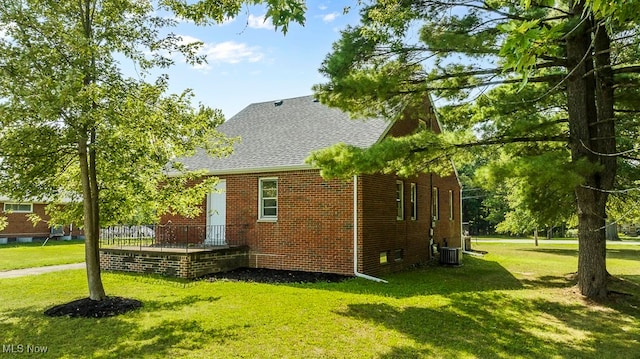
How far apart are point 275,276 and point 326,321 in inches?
197

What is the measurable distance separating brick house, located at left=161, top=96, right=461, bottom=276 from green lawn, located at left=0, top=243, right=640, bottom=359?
71.3 inches

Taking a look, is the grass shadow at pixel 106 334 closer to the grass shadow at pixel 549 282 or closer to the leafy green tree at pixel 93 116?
the leafy green tree at pixel 93 116

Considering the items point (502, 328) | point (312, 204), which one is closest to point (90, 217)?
point (312, 204)

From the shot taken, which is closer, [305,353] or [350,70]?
[305,353]

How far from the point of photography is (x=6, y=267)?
46.9ft

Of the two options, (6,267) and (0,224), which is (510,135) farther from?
(6,267)

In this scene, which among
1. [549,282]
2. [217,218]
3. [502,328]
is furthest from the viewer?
[217,218]

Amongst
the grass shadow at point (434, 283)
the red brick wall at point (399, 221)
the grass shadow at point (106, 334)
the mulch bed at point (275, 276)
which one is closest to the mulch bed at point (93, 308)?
the grass shadow at point (106, 334)

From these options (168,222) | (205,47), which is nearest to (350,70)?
(205,47)

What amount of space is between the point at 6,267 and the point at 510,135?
52.7 ft

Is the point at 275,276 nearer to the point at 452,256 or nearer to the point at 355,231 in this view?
the point at 355,231

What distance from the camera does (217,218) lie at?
15016 mm

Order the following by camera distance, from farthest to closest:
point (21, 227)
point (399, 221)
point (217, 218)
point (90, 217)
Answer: point (21, 227) → point (217, 218) → point (399, 221) → point (90, 217)

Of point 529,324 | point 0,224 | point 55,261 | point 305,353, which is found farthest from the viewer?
point 55,261
